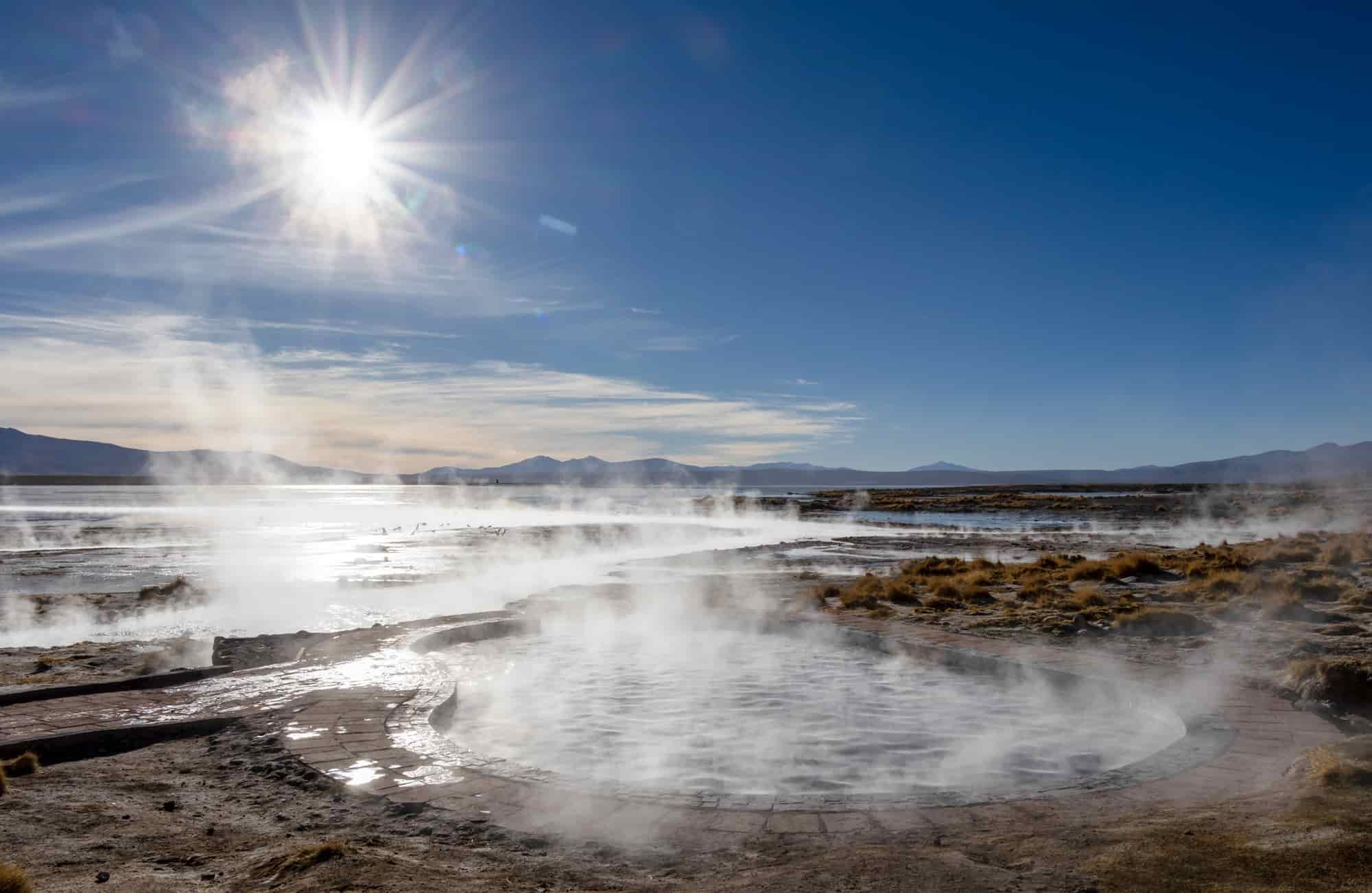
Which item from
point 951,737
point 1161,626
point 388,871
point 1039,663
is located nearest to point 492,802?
point 388,871

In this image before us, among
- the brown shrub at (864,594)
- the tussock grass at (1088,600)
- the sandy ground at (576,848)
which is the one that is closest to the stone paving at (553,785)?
the sandy ground at (576,848)

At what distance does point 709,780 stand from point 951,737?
2.20m

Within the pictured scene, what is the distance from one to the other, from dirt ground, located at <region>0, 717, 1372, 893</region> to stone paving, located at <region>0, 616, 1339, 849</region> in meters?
0.13

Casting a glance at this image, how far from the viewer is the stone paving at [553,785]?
443 centimetres

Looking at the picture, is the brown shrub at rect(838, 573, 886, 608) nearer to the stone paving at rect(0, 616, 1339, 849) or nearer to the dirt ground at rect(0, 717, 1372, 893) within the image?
the stone paving at rect(0, 616, 1339, 849)

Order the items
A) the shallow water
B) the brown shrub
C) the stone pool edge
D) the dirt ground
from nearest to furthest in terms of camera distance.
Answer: the dirt ground, the stone pool edge, the brown shrub, the shallow water

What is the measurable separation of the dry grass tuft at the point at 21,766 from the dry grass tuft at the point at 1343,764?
7.82 m

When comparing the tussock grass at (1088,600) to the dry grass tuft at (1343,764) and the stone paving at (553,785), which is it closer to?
the stone paving at (553,785)

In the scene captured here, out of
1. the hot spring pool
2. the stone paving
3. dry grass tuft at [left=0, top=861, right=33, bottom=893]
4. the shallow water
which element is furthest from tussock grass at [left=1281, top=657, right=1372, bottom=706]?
the shallow water

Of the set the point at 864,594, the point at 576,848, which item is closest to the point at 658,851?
the point at 576,848

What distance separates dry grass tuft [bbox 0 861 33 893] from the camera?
3350mm

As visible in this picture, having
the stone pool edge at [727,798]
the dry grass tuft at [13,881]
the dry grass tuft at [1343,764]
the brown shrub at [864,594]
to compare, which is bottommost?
the brown shrub at [864,594]

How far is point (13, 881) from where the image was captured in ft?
11.1

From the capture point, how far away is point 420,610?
14953mm
